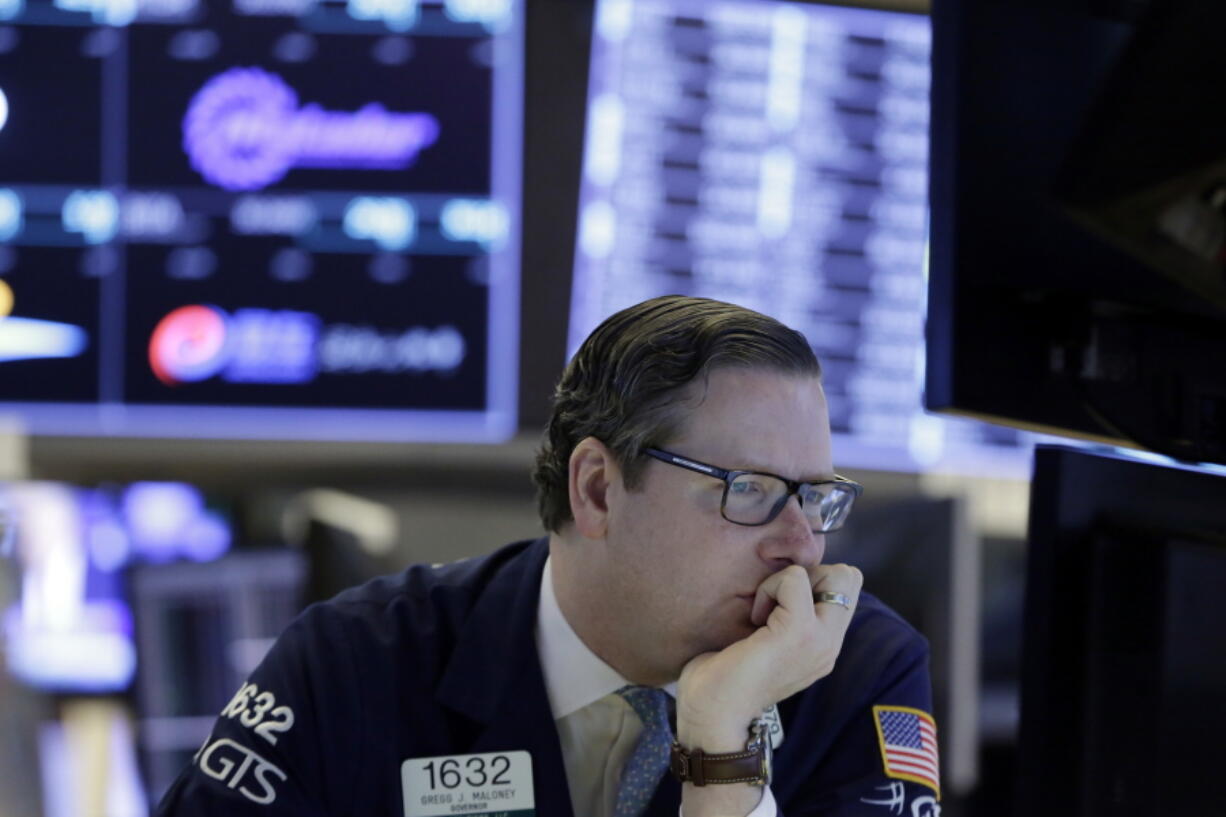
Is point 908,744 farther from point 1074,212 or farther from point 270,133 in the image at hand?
point 270,133

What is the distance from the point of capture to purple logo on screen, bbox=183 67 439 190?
90.7 inches

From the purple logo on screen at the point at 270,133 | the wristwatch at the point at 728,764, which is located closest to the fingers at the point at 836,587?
the wristwatch at the point at 728,764

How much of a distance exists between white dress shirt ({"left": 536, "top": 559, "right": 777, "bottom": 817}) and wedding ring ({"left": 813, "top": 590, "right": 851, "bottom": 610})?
19 cm

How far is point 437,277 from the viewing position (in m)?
2.37

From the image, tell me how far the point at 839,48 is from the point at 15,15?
1.54 m

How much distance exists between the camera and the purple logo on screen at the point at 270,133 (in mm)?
2303

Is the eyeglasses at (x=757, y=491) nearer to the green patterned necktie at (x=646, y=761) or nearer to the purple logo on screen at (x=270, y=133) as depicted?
the green patterned necktie at (x=646, y=761)

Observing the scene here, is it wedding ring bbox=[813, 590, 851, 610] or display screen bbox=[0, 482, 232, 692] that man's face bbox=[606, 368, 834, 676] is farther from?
display screen bbox=[0, 482, 232, 692]

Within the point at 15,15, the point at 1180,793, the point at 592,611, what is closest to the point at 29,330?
the point at 15,15

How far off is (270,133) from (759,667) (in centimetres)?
159

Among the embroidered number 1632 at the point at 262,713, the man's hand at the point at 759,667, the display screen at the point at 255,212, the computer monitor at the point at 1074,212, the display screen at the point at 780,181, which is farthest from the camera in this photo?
the display screen at the point at 780,181

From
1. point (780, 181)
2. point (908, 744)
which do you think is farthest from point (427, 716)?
point (780, 181)

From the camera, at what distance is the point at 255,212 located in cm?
232

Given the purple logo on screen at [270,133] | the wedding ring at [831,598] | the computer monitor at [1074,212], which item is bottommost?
the wedding ring at [831,598]
